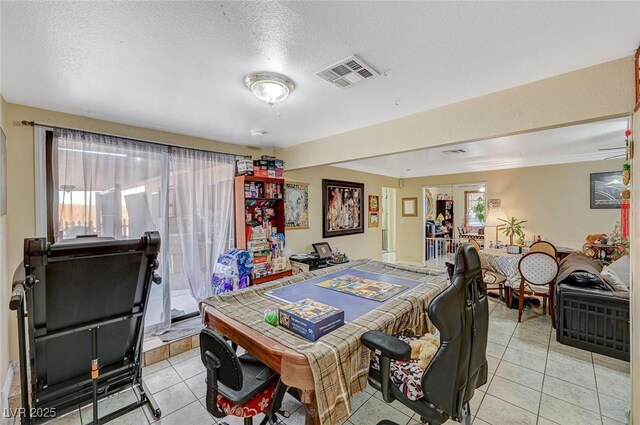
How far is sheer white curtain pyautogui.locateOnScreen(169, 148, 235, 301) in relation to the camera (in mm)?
3297

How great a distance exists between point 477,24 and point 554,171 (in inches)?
199

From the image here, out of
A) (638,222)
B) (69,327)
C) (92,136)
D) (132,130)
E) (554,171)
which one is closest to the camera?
(638,222)

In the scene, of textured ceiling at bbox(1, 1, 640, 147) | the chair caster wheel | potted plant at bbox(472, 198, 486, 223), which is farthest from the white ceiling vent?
potted plant at bbox(472, 198, 486, 223)

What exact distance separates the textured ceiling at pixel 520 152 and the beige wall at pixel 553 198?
0.16 metres

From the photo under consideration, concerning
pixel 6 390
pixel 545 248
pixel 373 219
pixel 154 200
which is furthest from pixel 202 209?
pixel 545 248

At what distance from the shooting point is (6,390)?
2.03m

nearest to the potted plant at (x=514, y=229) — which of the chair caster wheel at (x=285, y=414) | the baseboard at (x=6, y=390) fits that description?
the chair caster wheel at (x=285, y=414)

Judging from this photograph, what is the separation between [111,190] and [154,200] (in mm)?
411

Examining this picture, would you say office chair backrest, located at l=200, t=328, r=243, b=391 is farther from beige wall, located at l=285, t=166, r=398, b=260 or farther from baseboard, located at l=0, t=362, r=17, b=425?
beige wall, located at l=285, t=166, r=398, b=260

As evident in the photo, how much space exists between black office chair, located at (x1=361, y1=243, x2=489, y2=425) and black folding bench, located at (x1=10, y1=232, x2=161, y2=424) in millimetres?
1650

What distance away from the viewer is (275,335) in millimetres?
1525

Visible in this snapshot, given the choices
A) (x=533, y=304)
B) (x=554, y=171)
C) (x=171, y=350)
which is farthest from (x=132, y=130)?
(x=554, y=171)

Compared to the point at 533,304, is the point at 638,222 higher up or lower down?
higher up

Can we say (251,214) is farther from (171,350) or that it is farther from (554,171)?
(554,171)
